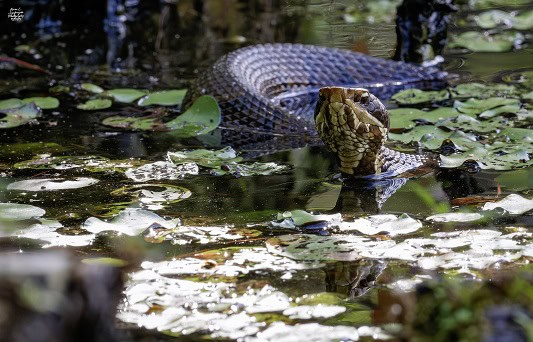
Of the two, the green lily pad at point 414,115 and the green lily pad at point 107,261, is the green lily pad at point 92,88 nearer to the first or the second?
the green lily pad at point 414,115

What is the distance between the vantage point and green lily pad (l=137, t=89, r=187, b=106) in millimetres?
6609

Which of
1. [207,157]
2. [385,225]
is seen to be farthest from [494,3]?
[385,225]

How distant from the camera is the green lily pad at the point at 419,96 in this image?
21.5ft

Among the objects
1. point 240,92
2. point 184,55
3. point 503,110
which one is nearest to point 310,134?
point 240,92

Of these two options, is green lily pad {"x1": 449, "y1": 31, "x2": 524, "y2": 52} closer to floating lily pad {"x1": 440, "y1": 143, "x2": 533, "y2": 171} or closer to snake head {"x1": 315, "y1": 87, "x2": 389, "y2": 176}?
Answer: floating lily pad {"x1": 440, "y1": 143, "x2": 533, "y2": 171}

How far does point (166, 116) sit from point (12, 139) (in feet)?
3.84

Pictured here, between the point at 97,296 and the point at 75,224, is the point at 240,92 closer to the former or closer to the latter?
the point at 75,224

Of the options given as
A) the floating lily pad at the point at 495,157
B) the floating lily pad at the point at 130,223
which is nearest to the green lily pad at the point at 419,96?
the floating lily pad at the point at 495,157

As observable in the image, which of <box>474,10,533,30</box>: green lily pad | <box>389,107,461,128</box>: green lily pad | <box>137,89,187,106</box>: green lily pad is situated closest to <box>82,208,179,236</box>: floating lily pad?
<box>389,107,461,128</box>: green lily pad

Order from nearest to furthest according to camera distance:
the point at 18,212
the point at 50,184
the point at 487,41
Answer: the point at 18,212 < the point at 50,184 < the point at 487,41

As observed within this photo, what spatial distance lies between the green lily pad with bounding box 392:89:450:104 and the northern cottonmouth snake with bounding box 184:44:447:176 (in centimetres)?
53

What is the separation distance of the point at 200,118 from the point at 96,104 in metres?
0.92

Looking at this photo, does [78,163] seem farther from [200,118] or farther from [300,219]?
[300,219]

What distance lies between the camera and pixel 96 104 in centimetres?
649
